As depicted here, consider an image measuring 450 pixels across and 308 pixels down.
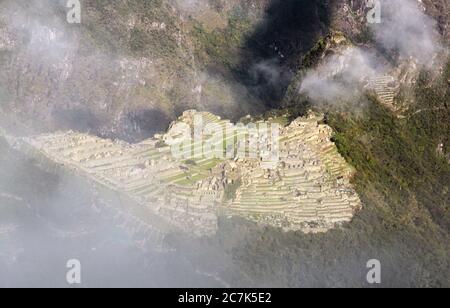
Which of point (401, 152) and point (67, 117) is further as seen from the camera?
point (67, 117)

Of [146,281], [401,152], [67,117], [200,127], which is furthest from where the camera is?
[67,117]

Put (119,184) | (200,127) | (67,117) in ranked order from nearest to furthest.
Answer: (119,184), (200,127), (67,117)

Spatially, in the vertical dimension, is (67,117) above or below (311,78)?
above

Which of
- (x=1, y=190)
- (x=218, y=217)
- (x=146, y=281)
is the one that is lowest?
(x=146, y=281)

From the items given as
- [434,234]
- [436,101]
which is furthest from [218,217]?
[436,101]

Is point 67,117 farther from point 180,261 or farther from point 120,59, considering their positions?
point 180,261

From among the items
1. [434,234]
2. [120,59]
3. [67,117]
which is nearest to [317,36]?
[120,59]

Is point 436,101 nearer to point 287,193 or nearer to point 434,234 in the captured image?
point 434,234

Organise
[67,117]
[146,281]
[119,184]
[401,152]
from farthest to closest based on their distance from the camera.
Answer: [67,117]
[401,152]
[119,184]
[146,281]

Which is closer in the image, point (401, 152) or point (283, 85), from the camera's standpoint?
point (401, 152)
